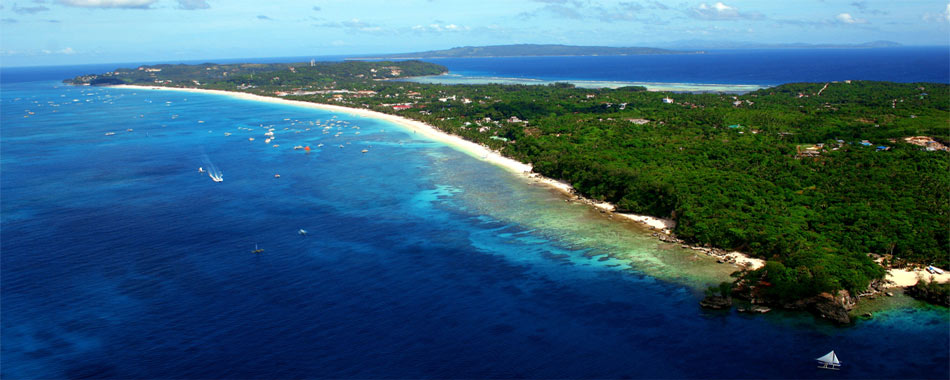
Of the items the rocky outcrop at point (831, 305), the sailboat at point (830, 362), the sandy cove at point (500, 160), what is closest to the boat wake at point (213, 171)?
the sandy cove at point (500, 160)

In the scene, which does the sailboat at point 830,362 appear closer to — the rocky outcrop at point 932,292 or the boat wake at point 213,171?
the rocky outcrop at point 932,292

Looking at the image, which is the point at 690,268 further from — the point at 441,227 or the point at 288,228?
the point at 288,228

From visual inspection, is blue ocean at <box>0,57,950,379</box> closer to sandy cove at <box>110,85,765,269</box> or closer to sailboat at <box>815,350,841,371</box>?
sailboat at <box>815,350,841,371</box>

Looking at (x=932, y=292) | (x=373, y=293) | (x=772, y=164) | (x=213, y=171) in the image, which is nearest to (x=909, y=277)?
(x=932, y=292)

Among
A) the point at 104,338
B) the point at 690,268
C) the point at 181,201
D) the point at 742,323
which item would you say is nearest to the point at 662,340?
the point at 742,323

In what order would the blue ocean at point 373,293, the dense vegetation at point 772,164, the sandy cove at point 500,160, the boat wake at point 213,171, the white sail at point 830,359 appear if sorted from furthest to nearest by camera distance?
the boat wake at point 213,171
the sandy cove at point 500,160
the dense vegetation at point 772,164
the blue ocean at point 373,293
the white sail at point 830,359

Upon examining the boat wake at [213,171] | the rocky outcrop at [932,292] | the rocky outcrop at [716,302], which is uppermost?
the boat wake at [213,171]
